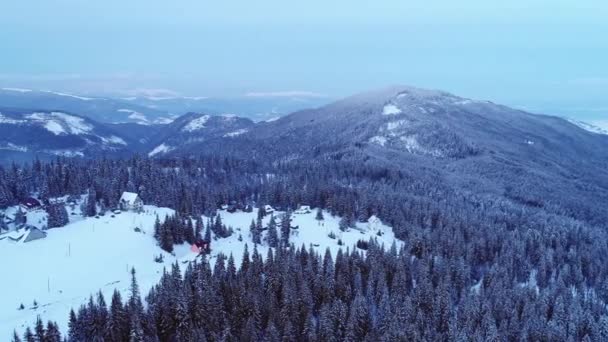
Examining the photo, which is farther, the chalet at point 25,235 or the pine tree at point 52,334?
the chalet at point 25,235

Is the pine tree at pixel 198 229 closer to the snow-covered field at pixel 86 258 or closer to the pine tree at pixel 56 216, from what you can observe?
the snow-covered field at pixel 86 258

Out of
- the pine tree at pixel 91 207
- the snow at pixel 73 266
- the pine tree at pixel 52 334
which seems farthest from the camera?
the pine tree at pixel 91 207

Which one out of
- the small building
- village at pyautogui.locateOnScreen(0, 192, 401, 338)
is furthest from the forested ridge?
the small building

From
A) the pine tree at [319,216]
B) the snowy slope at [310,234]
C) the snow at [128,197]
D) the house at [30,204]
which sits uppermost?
the snow at [128,197]

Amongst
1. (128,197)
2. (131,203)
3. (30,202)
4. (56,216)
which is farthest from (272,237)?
(30,202)

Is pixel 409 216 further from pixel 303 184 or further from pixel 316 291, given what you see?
pixel 316 291

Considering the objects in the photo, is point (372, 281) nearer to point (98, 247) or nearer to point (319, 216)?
point (319, 216)

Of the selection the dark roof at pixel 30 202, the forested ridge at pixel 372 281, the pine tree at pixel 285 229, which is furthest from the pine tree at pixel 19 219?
the pine tree at pixel 285 229

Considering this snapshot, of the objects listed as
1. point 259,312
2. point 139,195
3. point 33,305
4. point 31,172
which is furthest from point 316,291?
point 31,172

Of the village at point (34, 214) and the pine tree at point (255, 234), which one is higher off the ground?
the village at point (34, 214)
